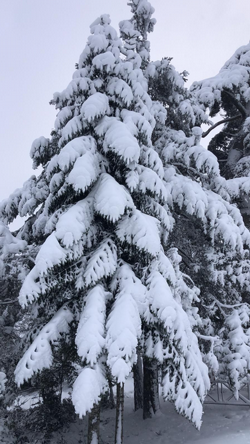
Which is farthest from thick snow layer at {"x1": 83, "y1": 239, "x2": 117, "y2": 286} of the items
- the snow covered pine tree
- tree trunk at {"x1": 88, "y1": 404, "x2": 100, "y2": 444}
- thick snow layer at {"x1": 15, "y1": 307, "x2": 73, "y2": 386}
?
the snow covered pine tree

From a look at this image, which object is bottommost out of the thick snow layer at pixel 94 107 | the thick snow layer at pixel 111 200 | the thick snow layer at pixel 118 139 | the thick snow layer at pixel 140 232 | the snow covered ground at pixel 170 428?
the snow covered ground at pixel 170 428

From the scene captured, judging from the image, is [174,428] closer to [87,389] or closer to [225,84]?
[87,389]

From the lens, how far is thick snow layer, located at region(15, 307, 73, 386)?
6516 millimetres

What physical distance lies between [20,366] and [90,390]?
1.70 meters

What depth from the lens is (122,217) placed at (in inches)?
310

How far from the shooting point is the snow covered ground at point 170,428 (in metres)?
9.19

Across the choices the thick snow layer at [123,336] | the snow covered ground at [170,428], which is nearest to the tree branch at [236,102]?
the thick snow layer at [123,336]

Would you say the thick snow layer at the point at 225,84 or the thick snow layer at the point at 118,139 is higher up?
the thick snow layer at the point at 225,84

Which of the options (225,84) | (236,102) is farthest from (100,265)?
(236,102)

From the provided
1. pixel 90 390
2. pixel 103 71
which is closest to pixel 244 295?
pixel 90 390

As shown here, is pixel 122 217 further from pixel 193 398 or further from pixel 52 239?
pixel 193 398

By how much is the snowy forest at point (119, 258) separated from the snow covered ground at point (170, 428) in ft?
0.59

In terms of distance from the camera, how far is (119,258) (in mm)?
8086

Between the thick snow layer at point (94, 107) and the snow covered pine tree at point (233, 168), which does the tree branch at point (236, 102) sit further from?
the thick snow layer at point (94, 107)
